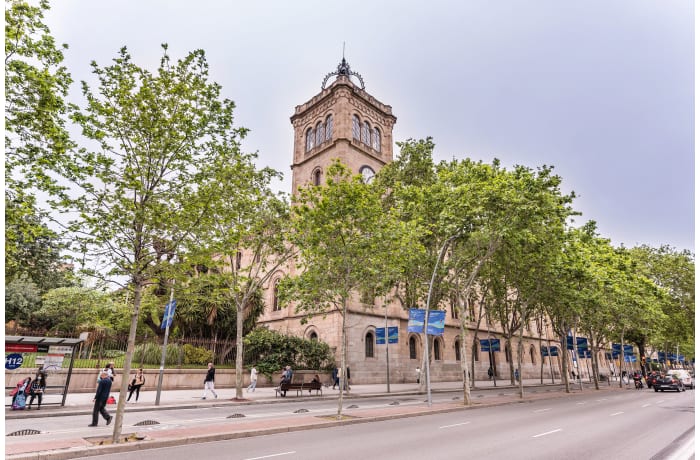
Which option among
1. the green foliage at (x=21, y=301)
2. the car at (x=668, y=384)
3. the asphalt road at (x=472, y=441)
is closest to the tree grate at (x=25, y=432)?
the asphalt road at (x=472, y=441)

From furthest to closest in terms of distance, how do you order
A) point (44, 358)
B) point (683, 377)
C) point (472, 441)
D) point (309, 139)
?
point (309, 139)
point (683, 377)
point (44, 358)
point (472, 441)

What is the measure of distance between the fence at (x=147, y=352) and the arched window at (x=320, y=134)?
2358 centimetres

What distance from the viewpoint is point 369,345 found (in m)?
33.6

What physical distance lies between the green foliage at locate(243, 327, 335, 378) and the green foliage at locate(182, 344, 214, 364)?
2.35 m

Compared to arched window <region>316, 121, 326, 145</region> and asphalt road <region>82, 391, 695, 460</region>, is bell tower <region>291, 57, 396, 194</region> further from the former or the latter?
asphalt road <region>82, 391, 695, 460</region>

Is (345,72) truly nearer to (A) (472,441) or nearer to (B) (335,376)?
(B) (335,376)

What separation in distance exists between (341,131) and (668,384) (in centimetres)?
3484

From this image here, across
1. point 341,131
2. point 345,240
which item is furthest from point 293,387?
point 341,131

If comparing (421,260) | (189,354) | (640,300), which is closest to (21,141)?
(189,354)

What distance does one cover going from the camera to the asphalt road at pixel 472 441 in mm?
8414

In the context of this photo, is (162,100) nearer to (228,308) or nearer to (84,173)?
(84,173)

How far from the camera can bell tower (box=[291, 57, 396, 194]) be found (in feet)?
131

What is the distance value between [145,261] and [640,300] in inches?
1312

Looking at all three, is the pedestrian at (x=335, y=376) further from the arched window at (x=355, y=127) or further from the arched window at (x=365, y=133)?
the arched window at (x=365, y=133)
